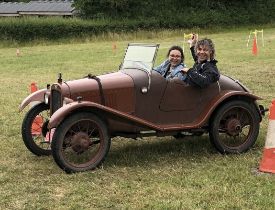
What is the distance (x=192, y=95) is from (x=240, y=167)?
3.70ft

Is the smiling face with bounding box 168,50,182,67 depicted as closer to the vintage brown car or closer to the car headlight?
the vintage brown car

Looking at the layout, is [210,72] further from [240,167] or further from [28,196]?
[28,196]

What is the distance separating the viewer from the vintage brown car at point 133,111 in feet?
18.2

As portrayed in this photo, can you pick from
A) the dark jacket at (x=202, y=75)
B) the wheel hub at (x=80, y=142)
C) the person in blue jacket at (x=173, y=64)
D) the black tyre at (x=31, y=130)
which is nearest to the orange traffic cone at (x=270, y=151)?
the dark jacket at (x=202, y=75)

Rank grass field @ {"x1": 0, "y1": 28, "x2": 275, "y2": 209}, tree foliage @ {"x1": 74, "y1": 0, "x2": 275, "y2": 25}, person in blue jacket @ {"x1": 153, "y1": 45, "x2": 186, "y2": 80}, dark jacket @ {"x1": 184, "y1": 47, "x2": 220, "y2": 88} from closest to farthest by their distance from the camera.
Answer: grass field @ {"x1": 0, "y1": 28, "x2": 275, "y2": 209}
dark jacket @ {"x1": 184, "y1": 47, "x2": 220, "y2": 88}
person in blue jacket @ {"x1": 153, "y1": 45, "x2": 186, "y2": 80}
tree foliage @ {"x1": 74, "y1": 0, "x2": 275, "y2": 25}

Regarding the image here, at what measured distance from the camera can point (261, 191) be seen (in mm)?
4785

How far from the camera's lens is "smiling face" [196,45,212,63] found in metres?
6.21

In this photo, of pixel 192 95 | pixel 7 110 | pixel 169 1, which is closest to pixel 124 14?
pixel 169 1

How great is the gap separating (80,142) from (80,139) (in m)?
0.03

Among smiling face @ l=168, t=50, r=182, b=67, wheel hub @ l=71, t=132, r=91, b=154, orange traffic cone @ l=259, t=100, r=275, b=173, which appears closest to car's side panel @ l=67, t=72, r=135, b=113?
wheel hub @ l=71, t=132, r=91, b=154

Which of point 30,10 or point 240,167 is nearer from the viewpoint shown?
point 240,167

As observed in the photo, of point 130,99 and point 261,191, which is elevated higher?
point 130,99

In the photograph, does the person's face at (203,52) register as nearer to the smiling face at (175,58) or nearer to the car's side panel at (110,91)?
the smiling face at (175,58)

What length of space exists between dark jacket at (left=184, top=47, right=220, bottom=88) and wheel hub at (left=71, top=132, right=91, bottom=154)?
1.48 metres
